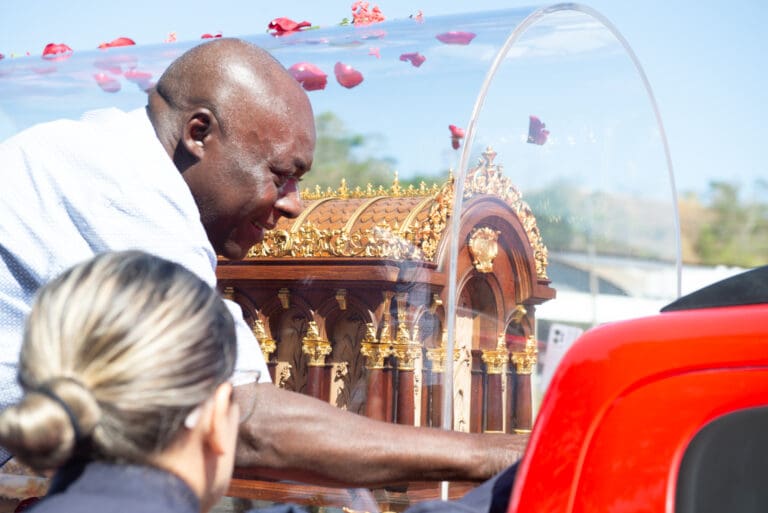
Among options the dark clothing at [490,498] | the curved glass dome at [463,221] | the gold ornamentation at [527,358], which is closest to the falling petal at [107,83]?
the curved glass dome at [463,221]

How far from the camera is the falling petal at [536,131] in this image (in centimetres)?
248

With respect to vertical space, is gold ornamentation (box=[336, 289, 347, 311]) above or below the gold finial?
below

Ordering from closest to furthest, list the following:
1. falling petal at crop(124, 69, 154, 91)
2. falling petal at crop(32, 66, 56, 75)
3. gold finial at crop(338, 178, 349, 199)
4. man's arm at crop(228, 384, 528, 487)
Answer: man's arm at crop(228, 384, 528, 487) → gold finial at crop(338, 178, 349, 199) → falling petal at crop(124, 69, 154, 91) → falling petal at crop(32, 66, 56, 75)

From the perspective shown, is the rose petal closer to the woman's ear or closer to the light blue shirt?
the light blue shirt

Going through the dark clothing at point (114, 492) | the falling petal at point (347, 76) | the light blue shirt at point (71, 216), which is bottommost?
the dark clothing at point (114, 492)

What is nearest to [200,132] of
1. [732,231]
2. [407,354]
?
[407,354]

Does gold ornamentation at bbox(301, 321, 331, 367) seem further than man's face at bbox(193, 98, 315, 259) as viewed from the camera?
Yes

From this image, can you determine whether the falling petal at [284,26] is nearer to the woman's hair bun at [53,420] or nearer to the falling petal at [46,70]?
the falling petal at [46,70]

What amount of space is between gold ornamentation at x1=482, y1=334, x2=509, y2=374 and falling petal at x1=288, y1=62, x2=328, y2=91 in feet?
2.88

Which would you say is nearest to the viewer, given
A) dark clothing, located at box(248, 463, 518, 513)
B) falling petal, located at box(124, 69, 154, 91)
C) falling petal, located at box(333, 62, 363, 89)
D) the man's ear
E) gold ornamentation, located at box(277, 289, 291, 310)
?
dark clothing, located at box(248, 463, 518, 513)

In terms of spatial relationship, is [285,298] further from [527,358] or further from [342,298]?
[527,358]

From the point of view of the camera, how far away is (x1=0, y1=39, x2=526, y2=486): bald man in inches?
65.4

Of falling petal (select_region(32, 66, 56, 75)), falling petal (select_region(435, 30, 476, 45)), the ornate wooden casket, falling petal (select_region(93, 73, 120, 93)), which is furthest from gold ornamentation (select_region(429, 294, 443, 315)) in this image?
falling petal (select_region(32, 66, 56, 75))

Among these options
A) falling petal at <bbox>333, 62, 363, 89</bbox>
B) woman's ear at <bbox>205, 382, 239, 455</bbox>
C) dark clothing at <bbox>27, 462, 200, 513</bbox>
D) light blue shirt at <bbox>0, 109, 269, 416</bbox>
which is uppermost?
falling petal at <bbox>333, 62, 363, 89</bbox>
